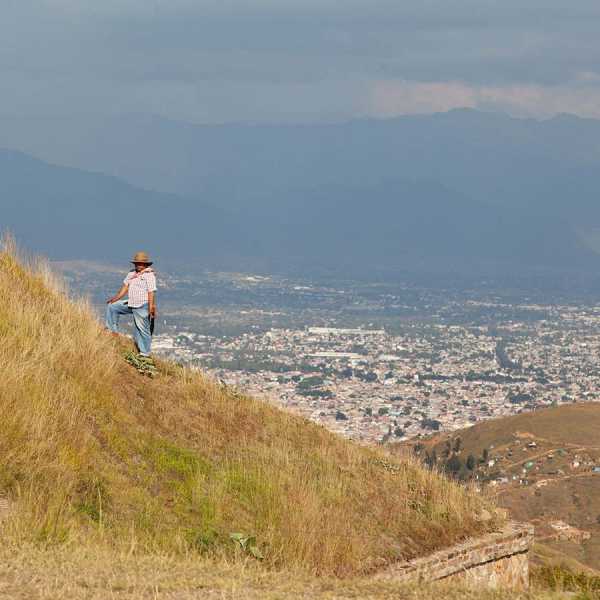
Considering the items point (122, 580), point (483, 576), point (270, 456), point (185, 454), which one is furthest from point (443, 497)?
point (122, 580)

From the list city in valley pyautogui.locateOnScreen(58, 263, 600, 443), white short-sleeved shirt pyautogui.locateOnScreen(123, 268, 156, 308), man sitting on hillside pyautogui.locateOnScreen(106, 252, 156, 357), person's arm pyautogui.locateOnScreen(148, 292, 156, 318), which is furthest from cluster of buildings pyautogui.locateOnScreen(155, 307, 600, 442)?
white short-sleeved shirt pyautogui.locateOnScreen(123, 268, 156, 308)

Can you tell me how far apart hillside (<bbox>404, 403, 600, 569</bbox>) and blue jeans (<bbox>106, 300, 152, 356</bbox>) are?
1490 cm

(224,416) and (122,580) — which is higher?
(224,416)

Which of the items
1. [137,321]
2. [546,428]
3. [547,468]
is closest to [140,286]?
[137,321]

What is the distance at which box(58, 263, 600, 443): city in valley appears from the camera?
90.6 m

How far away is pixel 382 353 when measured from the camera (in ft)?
450

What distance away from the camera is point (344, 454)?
1586cm

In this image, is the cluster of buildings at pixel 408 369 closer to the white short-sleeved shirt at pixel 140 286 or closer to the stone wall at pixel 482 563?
the stone wall at pixel 482 563

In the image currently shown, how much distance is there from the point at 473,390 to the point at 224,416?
96.5m

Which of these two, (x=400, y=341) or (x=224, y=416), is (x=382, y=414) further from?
(x=224, y=416)

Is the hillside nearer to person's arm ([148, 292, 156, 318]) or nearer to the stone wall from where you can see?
the stone wall

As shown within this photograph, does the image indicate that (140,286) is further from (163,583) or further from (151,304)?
(163,583)

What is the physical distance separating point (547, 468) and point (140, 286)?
122ft

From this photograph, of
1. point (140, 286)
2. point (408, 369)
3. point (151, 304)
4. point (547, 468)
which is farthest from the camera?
point (408, 369)
